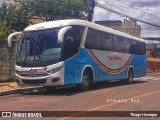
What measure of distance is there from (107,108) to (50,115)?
2.14 metres

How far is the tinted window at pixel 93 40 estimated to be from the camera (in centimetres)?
1547

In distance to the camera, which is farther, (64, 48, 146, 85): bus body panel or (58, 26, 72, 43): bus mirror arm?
(64, 48, 146, 85): bus body panel

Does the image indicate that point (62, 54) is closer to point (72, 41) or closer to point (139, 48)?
point (72, 41)

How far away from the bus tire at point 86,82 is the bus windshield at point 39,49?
7.84 feet

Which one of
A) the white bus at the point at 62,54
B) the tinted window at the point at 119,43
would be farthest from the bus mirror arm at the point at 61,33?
the tinted window at the point at 119,43

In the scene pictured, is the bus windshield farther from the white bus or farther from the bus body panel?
→ the bus body panel

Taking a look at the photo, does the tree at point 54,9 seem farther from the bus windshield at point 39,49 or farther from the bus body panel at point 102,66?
the bus windshield at point 39,49

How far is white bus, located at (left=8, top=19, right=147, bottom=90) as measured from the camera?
43.9 feet

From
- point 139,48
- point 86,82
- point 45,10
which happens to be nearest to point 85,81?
point 86,82

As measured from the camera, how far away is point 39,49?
13.7 m

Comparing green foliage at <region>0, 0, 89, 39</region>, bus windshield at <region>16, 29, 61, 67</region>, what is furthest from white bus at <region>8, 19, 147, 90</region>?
green foliage at <region>0, 0, 89, 39</region>

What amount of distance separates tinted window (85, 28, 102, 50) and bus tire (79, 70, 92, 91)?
1.34 m

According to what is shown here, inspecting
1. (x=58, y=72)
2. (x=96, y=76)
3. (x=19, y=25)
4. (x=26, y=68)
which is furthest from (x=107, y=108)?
(x=19, y=25)

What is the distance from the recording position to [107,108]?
1016cm
